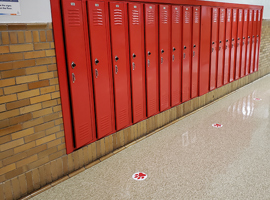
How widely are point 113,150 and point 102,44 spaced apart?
1373 mm

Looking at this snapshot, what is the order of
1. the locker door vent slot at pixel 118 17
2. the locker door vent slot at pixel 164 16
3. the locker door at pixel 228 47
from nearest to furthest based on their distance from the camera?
1. the locker door vent slot at pixel 118 17
2. the locker door vent slot at pixel 164 16
3. the locker door at pixel 228 47

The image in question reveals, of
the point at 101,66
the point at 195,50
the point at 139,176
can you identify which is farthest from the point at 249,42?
the point at 139,176

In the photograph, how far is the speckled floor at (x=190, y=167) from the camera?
8.35 ft

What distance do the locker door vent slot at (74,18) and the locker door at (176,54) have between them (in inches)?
71.5

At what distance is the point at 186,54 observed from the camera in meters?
4.55

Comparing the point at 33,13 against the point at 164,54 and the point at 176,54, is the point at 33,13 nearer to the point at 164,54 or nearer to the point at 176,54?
the point at 164,54

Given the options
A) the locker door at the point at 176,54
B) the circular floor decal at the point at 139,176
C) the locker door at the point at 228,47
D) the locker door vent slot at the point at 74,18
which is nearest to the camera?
the locker door vent slot at the point at 74,18

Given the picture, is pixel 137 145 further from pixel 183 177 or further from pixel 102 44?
pixel 102 44

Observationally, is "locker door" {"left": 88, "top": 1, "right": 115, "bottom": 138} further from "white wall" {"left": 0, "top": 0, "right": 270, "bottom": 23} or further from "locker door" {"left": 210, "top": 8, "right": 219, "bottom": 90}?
"locker door" {"left": 210, "top": 8, "right": 219, "bottom": 90}

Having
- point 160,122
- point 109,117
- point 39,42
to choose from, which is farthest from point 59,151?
point 160,122

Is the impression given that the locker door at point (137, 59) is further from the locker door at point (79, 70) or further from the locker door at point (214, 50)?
the locker door at point (214, 50)

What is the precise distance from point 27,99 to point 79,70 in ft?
2.11

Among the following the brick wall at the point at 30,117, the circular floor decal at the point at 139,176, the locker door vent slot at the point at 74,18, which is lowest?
the circular floor decal at the point at 139,176

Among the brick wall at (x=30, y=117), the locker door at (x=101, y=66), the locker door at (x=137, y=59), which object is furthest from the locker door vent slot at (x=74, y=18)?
the locker door at (x=137, y=59)
